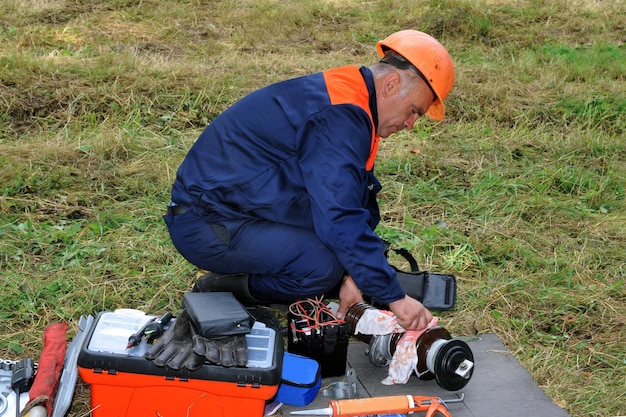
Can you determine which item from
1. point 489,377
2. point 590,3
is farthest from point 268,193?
point 590,3

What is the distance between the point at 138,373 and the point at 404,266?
6.49 feet

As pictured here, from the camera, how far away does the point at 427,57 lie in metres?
3.08

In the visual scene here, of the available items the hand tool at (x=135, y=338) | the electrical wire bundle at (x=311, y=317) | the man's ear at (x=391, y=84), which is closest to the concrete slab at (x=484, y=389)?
the electrical wire bundle at (x=311, y=317)

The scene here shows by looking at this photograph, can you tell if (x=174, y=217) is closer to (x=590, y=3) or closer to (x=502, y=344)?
(x=502, y=344)

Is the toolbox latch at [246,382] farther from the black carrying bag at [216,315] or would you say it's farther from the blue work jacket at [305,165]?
the blue work jacket at [305,165]

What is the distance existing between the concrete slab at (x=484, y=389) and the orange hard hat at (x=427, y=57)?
132cm

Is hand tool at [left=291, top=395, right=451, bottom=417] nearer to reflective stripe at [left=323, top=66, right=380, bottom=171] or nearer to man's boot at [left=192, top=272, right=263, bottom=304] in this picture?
man's boot at [left=192, top=272, right=263, bottom=304]

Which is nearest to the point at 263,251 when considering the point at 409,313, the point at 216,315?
the point at 216,315

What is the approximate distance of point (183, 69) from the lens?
652cm

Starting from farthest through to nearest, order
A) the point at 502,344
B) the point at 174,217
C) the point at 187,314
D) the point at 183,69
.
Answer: the point at 183,69 → the point at 502,344 → the point at 174,217 → the point at 187,314

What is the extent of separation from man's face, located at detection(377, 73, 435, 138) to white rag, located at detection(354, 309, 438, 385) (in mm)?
890

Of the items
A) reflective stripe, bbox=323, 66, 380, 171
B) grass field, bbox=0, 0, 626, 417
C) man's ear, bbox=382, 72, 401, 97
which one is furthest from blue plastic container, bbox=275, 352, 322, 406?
man's ear, bbox=382, 72, 401, 97

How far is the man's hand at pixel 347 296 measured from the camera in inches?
144

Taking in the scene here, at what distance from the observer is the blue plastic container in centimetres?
305
